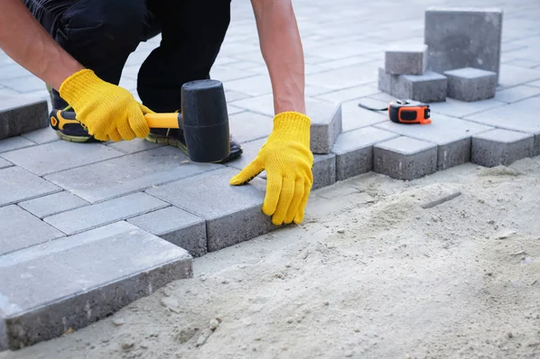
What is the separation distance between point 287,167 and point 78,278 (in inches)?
40.2

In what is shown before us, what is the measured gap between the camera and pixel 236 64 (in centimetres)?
613

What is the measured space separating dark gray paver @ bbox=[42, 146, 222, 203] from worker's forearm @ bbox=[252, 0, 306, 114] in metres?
0.60

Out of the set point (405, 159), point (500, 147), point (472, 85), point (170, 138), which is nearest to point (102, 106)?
point (170, 138)

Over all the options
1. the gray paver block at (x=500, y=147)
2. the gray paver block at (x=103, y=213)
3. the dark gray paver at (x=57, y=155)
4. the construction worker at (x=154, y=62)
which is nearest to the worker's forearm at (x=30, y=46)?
the construction worker at (x=154, y=62)

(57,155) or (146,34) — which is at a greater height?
(146,34)

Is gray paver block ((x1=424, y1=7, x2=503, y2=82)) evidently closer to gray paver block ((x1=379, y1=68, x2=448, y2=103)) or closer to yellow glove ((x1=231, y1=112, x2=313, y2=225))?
gray paver block ((x1=379, y1=68, x2=448, y2=103))

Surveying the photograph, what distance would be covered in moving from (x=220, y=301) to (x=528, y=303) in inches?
39.6

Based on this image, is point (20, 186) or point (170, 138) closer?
point (20, 186)

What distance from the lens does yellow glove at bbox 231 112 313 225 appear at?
297 cm

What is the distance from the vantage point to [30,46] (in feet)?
9.36

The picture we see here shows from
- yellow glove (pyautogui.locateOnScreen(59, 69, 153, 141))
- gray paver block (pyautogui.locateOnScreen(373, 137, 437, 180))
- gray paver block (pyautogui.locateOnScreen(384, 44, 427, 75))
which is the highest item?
yellow glove (pyautogui.locateOnScreen(59, 69, 153, 141))

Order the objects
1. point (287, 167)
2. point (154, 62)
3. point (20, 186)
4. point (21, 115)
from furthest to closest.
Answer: point (21, 115), point (154, 62), point (20, 186), point (287, 167)

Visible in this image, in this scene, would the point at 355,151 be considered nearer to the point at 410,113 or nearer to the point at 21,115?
the point at 410,113

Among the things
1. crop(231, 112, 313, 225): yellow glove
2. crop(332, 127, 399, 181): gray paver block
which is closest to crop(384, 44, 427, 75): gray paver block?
crop(332, 127, 399, 181): gray paver block
